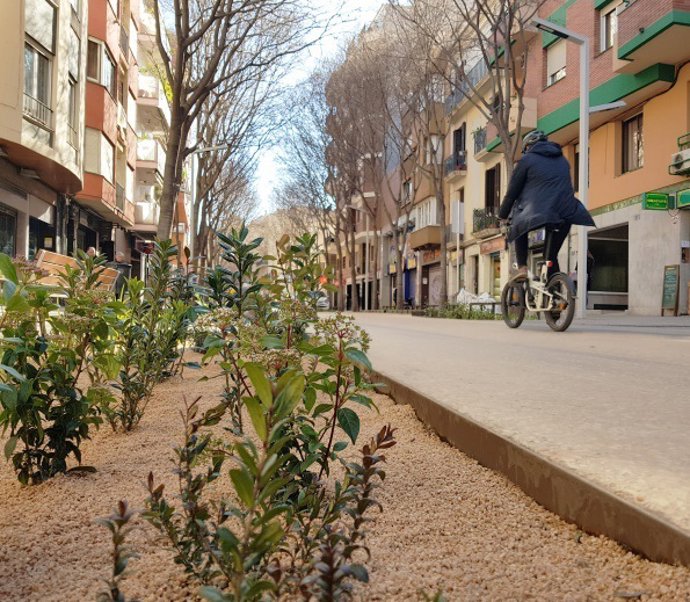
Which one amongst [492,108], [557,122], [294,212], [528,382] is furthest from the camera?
[294,212]

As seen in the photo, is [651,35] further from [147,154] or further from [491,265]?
[147,154]

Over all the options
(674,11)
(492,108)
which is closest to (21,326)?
(492,108)

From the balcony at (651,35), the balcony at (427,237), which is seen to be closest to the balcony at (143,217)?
the balcony at (427,237)

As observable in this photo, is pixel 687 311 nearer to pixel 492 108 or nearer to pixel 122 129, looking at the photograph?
pixel 492 108

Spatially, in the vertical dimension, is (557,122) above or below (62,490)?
above

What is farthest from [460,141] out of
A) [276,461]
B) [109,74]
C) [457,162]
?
[276,461]

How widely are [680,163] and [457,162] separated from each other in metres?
16.0

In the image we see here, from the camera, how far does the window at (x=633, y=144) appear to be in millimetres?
17625

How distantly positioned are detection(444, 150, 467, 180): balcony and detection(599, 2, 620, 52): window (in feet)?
37.8

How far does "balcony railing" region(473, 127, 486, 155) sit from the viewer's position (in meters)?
26.4

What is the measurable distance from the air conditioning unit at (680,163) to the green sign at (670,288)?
91.9 inches

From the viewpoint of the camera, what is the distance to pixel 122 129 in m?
23.2

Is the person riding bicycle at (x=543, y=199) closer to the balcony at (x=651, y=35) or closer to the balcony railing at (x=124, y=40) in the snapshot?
the balcony at (x=651, y=35)

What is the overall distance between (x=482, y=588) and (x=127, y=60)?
26039mm
